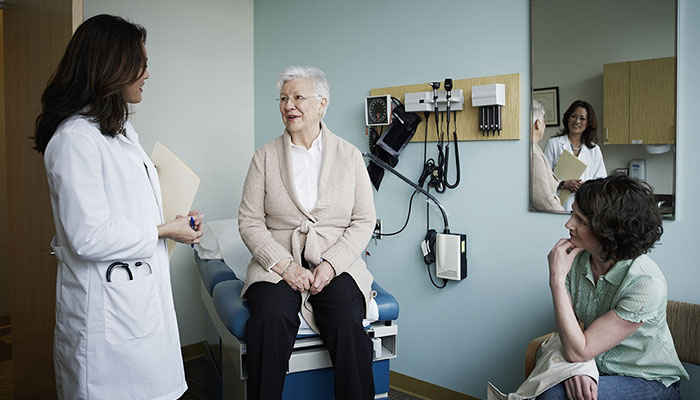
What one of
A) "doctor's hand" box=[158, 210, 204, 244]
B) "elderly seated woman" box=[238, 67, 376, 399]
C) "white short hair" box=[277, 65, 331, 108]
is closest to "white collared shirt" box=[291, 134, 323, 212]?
"elderly seated woman" box=[238, 67, 376, 399]

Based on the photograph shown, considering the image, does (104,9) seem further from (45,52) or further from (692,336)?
(692,336)

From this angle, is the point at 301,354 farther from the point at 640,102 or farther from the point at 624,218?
the point at 640,102

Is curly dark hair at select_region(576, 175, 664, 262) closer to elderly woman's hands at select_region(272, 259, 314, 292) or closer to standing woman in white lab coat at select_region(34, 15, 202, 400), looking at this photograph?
elderly woman's hands at select_region(272, 259, 314, 292)

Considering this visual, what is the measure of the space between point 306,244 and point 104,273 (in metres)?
0.85

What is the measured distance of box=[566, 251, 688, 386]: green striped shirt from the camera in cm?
146

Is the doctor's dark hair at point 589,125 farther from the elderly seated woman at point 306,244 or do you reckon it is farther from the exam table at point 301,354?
the exam table at point 301,354

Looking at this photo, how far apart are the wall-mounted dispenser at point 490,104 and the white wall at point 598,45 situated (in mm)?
156

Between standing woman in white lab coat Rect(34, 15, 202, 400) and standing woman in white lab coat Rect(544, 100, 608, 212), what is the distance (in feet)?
5.39

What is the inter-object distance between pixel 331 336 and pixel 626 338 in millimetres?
941

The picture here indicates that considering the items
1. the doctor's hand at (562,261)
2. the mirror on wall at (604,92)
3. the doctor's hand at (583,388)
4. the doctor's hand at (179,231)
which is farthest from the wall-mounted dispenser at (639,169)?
the doctor's hand at (179,231)

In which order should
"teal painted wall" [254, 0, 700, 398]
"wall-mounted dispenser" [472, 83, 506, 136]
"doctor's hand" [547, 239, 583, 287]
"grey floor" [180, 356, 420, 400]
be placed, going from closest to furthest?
"doctor's hand" [547, 239, 583, 287], "teal painted wall" [254, 0, 700, 398], "wall-mounted dispenser" [472, 83, 506, 136], "grey floor" [180, 356, 420, 400]

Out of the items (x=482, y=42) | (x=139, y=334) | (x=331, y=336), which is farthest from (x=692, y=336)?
(x=139, y=334)

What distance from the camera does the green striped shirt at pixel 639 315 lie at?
1.46m

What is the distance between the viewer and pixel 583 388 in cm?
146
